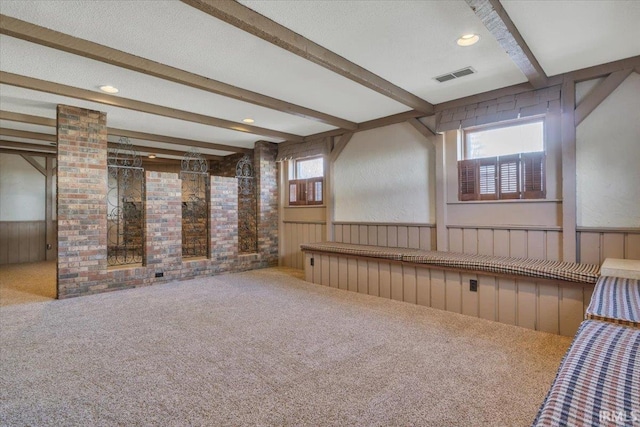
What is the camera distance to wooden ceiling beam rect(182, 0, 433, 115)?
2.24 metres

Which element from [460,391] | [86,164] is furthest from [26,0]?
[460,391]

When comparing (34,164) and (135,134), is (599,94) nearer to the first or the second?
(135,134)

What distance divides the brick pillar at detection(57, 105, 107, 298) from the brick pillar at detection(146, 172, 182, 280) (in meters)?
0.63

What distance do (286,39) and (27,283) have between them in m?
5.75

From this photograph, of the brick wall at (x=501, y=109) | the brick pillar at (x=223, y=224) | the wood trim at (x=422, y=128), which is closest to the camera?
the brick wall at (x=501, y=109)

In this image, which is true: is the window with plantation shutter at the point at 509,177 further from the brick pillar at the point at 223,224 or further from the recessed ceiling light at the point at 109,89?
the recessed ceiling light at the point at 109,89

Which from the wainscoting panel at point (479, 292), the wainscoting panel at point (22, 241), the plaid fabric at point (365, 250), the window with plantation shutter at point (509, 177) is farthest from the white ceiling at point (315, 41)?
the wainscoting panel at point (22, 241)

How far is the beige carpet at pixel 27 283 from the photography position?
453 cm

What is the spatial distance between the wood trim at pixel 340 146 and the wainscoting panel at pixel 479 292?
193 centimetres

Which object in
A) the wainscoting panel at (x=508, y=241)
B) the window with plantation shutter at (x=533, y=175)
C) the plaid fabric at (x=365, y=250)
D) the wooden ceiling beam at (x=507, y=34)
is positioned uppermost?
the wooden ceiling beam at (x=507, y=34)

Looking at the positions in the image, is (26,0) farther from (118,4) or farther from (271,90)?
(271,90)

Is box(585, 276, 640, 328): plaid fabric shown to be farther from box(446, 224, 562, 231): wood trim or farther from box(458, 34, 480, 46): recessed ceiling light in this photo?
box(458, 34, 480, 46): recessed ceiling light

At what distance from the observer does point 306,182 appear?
6.69m

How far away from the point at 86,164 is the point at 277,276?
3279 mm
